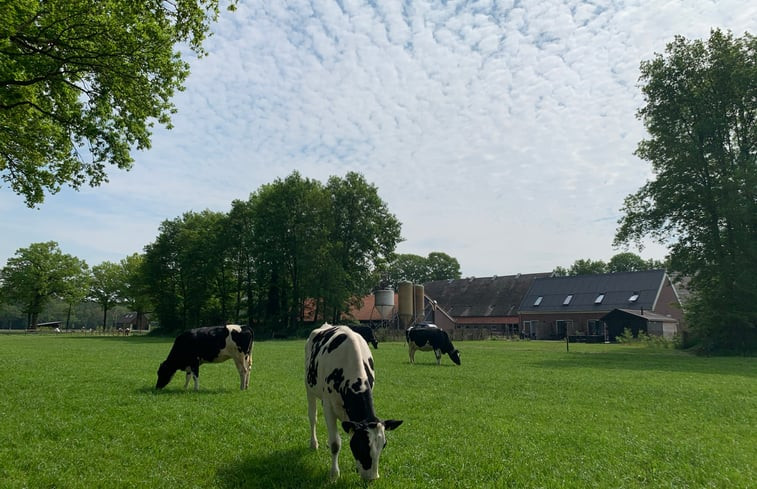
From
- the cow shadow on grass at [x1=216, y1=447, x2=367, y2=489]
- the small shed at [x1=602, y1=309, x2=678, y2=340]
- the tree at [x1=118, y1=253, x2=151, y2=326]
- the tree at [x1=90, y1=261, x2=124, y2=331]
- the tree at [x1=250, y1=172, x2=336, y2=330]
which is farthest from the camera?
the tree at [x1=90, y1=261, x2=124, y2=331]

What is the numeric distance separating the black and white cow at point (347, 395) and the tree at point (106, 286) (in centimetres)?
9947

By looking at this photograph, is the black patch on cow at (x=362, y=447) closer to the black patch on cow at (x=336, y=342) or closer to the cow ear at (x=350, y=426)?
the cow ear at (x=350, y=426)

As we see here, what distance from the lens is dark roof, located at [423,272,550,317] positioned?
267 ft

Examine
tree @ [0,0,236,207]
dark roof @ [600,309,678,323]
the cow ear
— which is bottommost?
the cow ear

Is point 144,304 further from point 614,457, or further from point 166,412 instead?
point 614,457

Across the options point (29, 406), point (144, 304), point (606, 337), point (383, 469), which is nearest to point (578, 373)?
point (383, 469)

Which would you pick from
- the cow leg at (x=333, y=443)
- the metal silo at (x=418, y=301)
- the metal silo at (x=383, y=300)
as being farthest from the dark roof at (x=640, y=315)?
the cow leg at (x=333, y=443)

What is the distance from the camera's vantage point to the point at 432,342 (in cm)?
2412

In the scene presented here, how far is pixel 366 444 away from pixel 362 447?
0.07 m

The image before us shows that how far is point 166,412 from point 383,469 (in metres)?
5.97

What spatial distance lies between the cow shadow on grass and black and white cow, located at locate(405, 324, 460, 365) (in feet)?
54.6

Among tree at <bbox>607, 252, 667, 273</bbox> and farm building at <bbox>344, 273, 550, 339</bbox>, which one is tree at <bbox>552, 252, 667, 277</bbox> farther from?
farm building at <bbox>344, 273, 550, 339</bbox>

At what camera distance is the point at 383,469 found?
7031mm

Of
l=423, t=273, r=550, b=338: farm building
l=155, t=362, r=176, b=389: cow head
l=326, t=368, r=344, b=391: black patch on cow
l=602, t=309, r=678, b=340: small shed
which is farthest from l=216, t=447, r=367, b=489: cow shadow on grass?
l=423, t=273, r=550, b=338: farm building
